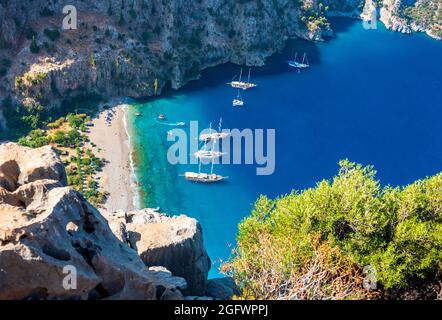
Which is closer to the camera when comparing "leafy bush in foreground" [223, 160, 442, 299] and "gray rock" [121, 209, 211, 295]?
"leafy bush in foreground" [223, 160, 442, 299]

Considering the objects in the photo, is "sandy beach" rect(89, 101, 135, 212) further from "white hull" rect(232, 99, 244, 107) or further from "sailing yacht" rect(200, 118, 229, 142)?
"white hull" rect(232, 99, 244, 107)

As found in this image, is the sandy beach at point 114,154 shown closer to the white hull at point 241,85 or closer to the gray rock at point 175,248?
the white hull at point 241,85

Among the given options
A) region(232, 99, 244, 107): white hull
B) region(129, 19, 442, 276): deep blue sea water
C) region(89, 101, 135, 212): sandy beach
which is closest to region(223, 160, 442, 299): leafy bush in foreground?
region(129, 19, 442, 276): deep blue sea water

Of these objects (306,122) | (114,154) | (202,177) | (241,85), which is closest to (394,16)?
(241,85)

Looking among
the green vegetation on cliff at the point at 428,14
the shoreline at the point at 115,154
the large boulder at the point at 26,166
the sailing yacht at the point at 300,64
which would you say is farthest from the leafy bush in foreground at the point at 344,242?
the green vegetation on cliff at the point at 428,14

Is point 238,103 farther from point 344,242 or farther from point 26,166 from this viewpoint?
point 26,166

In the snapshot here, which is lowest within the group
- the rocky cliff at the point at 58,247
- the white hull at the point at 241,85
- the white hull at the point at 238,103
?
the white hull at the point at 238,103

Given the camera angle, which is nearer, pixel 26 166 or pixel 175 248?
pixel 26 166
